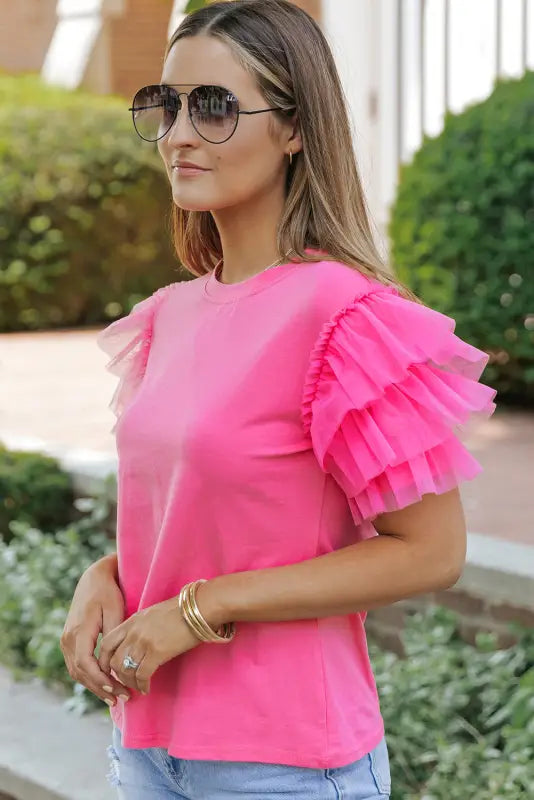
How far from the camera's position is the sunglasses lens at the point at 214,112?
1.46 m

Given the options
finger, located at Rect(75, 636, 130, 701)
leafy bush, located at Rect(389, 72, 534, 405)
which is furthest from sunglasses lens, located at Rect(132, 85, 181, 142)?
leafy bush, located at Rect(389, 72, 534, 405)

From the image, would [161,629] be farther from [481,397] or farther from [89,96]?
[89,96]

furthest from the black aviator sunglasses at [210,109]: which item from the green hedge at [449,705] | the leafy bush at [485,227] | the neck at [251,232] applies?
the leafy bush at [485,227]

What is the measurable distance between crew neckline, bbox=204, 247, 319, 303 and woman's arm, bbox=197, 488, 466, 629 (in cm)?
34

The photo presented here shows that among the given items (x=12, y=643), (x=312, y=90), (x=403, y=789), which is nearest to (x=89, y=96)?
(x=12, y=643)

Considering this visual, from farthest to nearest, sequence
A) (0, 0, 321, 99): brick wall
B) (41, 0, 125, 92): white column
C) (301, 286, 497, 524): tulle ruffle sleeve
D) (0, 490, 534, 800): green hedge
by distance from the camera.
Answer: (0, 0, 321, 99): brick wall < (41, 0, 125, 92): white column < (0, 490, 534, 800): green hedge < (301, 286, 497, 524): tulle ruffle sleeve

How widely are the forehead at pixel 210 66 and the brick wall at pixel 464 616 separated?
5.91ft

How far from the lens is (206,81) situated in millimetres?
1477

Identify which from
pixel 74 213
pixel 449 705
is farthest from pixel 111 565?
pixel 74 213

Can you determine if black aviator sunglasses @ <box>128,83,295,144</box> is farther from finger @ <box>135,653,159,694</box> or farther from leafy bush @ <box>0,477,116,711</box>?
leafy bush @ <box>0,477,116,711</box>

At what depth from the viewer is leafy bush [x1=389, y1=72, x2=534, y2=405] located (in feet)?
18.7

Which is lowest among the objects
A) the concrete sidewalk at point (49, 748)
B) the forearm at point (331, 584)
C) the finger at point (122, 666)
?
the concrete sidewalk at point (49, 748)

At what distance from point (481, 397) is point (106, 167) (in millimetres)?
9373

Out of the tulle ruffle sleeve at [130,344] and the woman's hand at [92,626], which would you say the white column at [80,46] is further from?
the woman's hand at [92,626]
